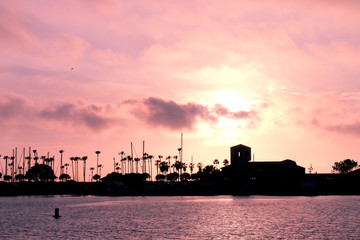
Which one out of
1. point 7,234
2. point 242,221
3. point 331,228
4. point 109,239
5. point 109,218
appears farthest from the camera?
point 109,218

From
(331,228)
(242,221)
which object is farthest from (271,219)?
(331,228)

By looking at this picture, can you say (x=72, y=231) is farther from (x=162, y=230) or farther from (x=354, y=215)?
(x=354, y=215)

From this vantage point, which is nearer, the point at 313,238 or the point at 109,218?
the point at 313,238

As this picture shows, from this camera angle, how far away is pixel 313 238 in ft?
239

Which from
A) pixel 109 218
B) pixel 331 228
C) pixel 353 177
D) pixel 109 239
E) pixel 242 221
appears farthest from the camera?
pixel 353 177

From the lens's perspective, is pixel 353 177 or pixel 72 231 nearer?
pixel 72 231

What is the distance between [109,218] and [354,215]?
5331cm

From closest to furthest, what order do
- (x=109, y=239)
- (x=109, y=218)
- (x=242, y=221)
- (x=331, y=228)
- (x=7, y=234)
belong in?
1. (x=109, y=239)
2. (x=7, y=234)
3. (x=331, y=228)
4. (x=242, y=221)
5. (x=109, y=218)

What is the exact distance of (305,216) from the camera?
10944 cm

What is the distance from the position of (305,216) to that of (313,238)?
37.6 m

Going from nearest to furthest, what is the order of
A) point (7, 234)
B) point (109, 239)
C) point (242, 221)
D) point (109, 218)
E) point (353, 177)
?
point (109, 239) < point (7, 234) < point (242, 221) < point (109, 218) < point (353, 177)

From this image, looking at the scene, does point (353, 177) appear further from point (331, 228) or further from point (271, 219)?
point (331, 228)

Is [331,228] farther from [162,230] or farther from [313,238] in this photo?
[162,230]

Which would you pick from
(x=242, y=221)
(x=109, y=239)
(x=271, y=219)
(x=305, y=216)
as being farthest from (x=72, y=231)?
(x=305, y=216)
